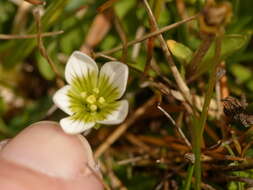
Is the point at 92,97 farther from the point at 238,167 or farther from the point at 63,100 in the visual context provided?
the point at 238,167

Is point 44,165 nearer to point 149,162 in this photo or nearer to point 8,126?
point 149,162

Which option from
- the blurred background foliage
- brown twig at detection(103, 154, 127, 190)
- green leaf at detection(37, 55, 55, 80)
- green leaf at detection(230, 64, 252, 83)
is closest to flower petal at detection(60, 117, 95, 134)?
the blurred background foliage

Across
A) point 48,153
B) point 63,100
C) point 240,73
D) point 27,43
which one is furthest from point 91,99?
point 240,73

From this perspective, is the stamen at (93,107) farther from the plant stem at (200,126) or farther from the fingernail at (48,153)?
the plant stem at (200,126)

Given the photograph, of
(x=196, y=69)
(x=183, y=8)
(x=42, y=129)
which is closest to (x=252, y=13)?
(x=183, y=8)

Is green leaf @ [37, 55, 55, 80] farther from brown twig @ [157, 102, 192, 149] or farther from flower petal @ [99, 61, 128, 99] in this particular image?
brown twig @ [157, 102, 192, 149]

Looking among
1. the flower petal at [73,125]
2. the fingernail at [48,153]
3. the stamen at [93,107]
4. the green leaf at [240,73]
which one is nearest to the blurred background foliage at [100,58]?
the green leaf at [240,73]
